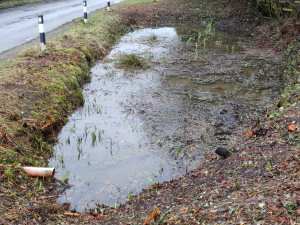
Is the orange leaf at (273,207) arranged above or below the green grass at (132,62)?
below

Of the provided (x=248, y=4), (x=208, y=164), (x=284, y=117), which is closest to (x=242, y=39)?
(x=248, y=4)

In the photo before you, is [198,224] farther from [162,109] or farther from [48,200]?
[162,109]

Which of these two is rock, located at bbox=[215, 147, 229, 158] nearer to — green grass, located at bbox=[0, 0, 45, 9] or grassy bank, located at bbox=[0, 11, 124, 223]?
grassy bank, located at bbox=[0, 11, 124, 223]

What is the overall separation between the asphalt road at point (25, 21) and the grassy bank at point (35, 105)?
1.91 m

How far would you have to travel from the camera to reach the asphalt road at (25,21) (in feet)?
35.5

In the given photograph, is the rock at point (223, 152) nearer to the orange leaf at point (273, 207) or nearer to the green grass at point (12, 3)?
the orange leaf at point (273, 207)

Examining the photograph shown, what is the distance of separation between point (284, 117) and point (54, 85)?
16.5 ft

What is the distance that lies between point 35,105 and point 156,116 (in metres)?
2.61

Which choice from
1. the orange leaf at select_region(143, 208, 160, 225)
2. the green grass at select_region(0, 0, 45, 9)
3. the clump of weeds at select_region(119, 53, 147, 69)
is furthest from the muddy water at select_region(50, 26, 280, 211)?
the green grass at select_region(0, 0, 45, 9)

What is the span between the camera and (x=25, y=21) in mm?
14164

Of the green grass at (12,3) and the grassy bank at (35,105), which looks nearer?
the grassy bank at (35,105)

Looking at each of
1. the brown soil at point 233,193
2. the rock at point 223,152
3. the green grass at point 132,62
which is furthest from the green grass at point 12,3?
the rock at point 223,152

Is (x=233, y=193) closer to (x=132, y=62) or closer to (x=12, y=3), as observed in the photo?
(x=132, y=62)

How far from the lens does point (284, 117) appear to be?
5273 mm
